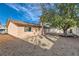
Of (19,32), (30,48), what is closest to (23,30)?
(19,32)

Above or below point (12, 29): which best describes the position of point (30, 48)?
below

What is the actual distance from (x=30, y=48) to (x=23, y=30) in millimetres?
197

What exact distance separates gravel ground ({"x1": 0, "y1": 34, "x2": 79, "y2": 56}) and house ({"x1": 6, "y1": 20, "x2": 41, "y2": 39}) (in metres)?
0.05

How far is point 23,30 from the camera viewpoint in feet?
7.49

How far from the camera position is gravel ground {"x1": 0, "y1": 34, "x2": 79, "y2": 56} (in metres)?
2.25

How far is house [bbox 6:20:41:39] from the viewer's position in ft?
Result: 7.45

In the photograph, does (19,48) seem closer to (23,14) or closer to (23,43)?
(23,43)

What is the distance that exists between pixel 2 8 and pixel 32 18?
32 centimetres

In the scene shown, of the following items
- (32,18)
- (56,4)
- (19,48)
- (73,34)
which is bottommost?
(19,48)

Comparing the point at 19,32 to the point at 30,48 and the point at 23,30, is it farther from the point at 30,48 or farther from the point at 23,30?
the point at 30,48

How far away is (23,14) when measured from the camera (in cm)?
227

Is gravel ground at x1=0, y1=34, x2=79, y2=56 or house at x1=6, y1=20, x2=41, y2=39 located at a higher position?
house at x1=6, y1=20, x2=41, y2=39

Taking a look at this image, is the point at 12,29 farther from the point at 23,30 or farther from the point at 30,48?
the point at 30,48

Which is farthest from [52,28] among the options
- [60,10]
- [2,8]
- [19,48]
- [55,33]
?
[2,8]
